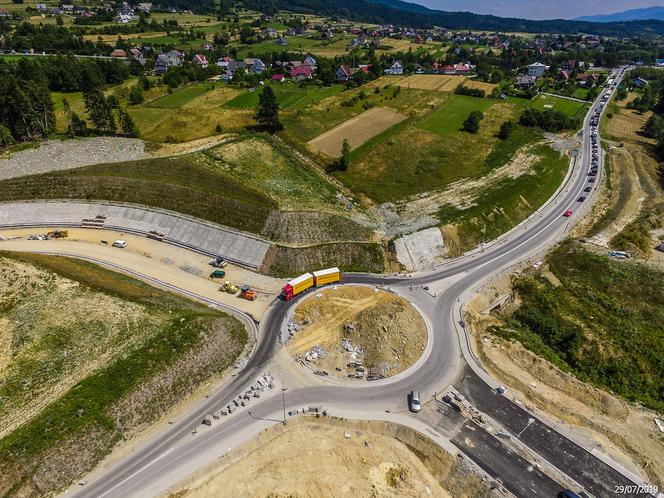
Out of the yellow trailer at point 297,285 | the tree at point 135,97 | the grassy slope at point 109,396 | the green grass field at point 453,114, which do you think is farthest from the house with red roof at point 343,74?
the grassy slope at point 109,396

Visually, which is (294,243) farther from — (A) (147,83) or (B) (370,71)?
(B) (370,71)

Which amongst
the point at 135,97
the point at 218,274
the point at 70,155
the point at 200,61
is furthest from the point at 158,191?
the point at 200,61

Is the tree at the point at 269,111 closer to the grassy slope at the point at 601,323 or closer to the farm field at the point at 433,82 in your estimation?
the farm field at the point at 433,82

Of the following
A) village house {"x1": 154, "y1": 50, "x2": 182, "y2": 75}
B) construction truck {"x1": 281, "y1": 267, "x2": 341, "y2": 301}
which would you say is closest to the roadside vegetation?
construction truck {"x1": 281, "y1": 267, "x2": 341, "y2": 301}

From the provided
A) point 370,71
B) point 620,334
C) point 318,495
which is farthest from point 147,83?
point 620,334

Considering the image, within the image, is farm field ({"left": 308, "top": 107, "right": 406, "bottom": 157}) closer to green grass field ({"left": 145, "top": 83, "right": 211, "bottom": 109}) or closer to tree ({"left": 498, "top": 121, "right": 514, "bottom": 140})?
tree ({"left": 498, "top": 121, "right": 514, "bottom": 140})
